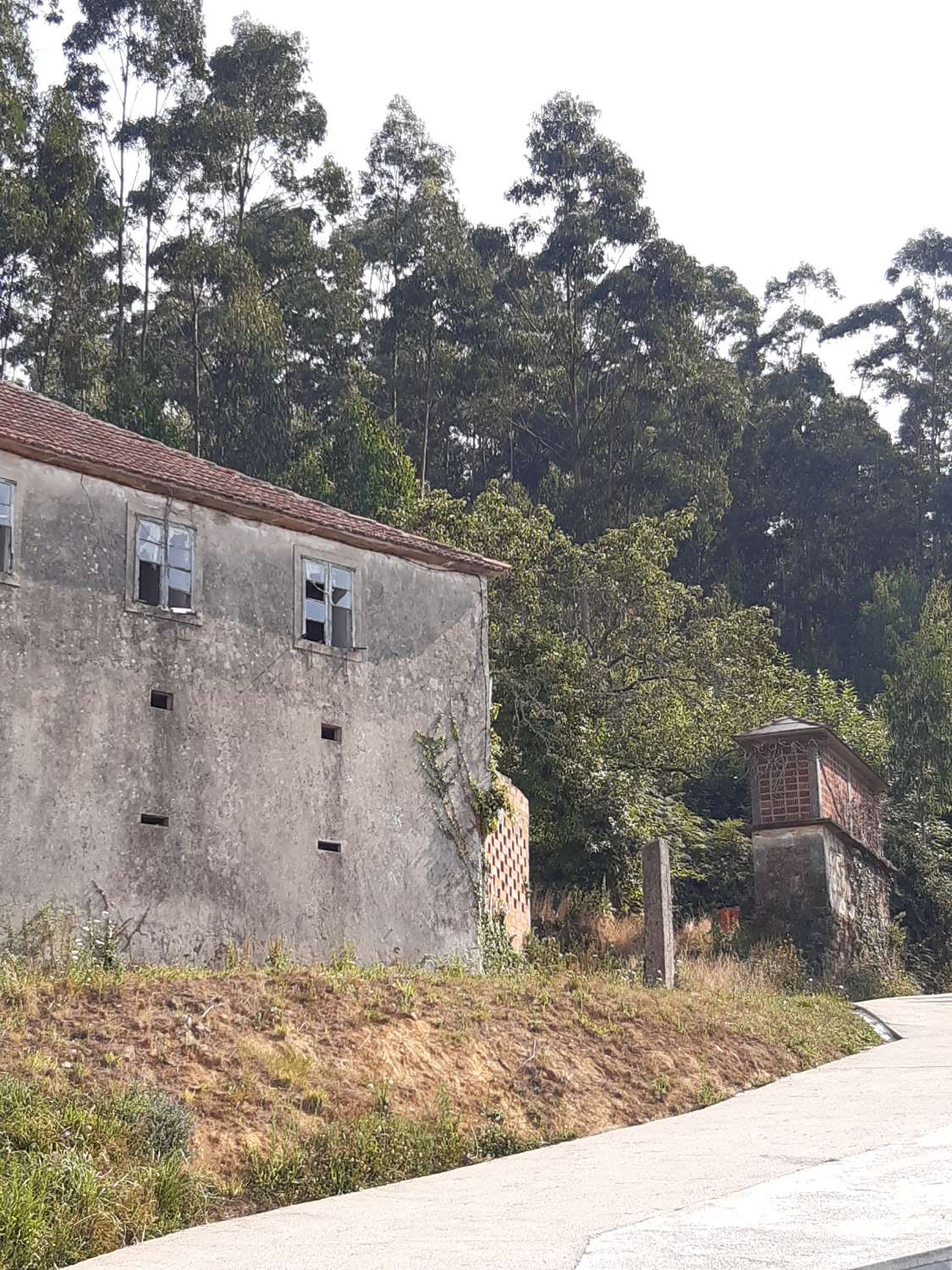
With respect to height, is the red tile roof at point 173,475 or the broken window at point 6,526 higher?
the red tile roof at point 173,475

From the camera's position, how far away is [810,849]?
2486 cm

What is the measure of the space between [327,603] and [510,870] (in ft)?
17.3

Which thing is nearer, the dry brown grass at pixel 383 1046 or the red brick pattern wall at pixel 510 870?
the dry brown grass at pixel 383 1046

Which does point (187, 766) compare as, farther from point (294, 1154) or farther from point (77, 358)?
point (77, 358)

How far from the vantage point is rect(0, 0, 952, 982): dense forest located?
36250 millimetres

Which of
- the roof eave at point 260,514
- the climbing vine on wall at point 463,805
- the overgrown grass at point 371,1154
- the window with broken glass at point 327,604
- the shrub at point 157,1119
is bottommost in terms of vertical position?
the overgrown grass at point 371,1154

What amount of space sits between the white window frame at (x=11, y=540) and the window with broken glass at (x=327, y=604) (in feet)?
13.2

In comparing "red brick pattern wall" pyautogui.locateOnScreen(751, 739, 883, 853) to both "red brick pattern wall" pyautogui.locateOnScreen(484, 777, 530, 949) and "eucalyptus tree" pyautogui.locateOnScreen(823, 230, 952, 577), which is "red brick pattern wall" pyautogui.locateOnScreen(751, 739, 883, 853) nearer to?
"red brick pattern wall" pyautogui.locateOnScreen(484, 777, 530, 949)

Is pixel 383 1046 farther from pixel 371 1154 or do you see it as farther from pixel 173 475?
pixel 173 475

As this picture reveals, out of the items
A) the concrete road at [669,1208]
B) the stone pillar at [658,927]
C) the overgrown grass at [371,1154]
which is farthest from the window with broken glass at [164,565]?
the concrete road at [669,1208]

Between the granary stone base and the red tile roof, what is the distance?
695cm

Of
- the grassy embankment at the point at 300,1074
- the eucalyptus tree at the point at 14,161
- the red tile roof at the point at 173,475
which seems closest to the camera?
the grassy embankment at the point at 300,1074

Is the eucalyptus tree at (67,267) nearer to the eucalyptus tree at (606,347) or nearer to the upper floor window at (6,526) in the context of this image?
the eucalyptus tree at (606,347)

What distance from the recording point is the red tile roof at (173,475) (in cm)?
1753
